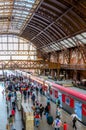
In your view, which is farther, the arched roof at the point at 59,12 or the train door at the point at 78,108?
the arched roof at the point at 59,12

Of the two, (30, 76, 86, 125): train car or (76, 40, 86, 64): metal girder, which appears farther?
(76, 40, 86, 64): metal girder

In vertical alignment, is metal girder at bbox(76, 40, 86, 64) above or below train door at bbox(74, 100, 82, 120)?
above

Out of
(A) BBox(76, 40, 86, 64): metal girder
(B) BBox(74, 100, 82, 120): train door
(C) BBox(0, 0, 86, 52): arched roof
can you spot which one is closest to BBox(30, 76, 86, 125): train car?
(B) BBox(74, 100, 82, 120): train door

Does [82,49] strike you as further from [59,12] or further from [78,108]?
[78,108]

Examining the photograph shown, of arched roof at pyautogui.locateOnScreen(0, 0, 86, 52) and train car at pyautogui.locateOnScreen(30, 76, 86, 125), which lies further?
arched roof at pyautogui.locateOnScreen(0, 0, 86, 52)

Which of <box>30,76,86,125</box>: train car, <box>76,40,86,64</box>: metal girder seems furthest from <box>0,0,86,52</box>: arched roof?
<box>30,76,86,125</box>: train car

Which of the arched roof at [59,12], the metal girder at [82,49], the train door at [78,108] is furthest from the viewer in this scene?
the metal girder at [82,49]

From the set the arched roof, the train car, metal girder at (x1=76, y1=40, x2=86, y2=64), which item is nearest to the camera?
the train car

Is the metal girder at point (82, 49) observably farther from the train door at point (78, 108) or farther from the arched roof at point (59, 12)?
the train door at point (78, 108)

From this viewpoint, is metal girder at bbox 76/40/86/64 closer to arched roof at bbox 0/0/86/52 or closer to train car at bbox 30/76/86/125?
arched roof at bbox 0/0/86/52

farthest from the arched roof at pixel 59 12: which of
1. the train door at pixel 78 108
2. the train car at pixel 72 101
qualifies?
the train door at pixel 78 108

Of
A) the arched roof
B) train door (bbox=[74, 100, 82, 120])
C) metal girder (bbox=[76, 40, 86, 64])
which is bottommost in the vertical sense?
train door (bbox=[74, 100, 82, 120])

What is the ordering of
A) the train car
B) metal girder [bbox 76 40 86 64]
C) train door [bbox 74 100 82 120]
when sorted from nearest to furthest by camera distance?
the train car
train door [bbox 74 100 82 120]
metal girder [bbox 76 40 86 64]

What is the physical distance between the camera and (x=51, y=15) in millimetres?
40719
